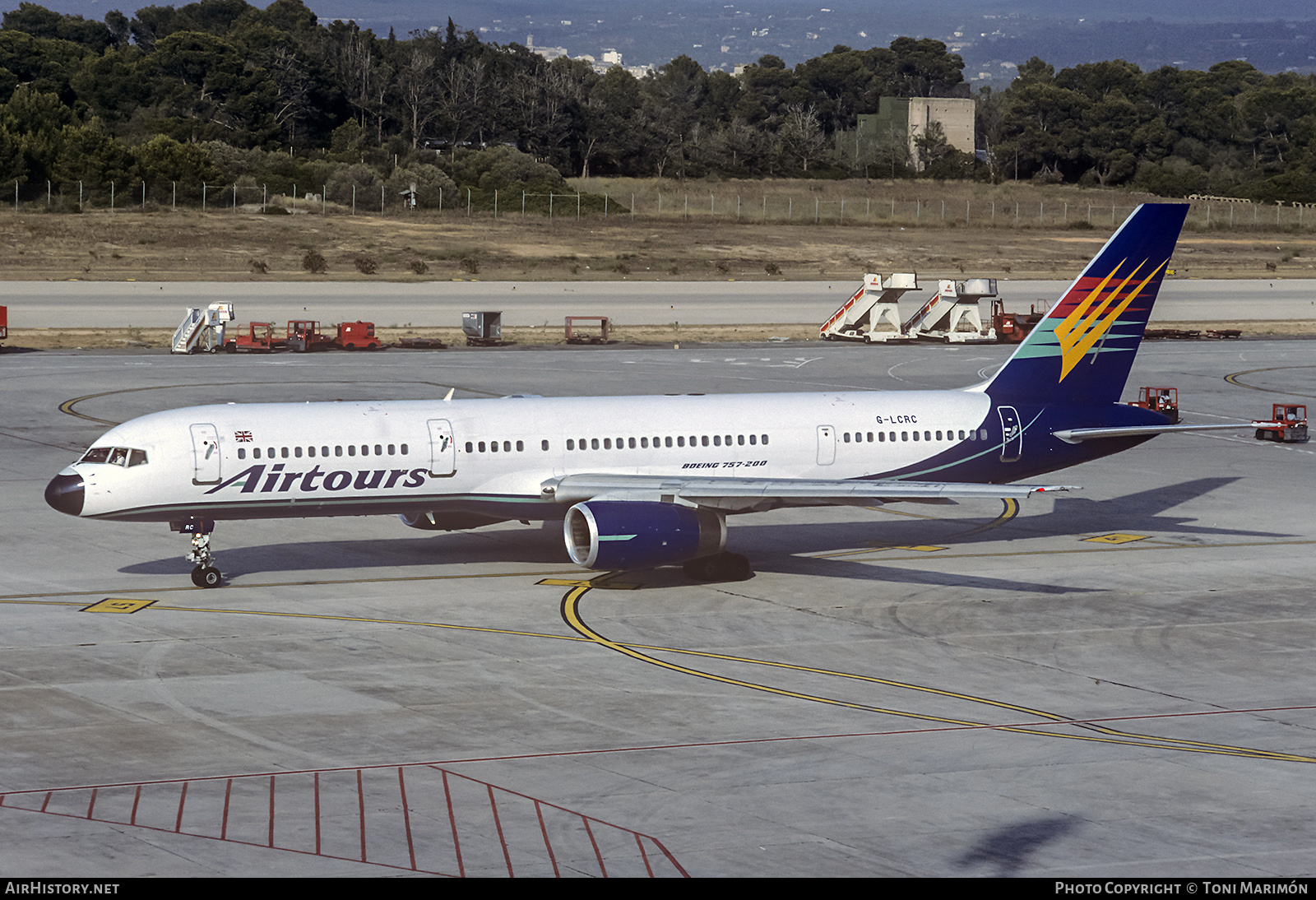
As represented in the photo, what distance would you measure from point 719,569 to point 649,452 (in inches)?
134

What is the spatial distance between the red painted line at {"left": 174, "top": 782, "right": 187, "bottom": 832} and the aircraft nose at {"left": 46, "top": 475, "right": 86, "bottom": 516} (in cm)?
1377

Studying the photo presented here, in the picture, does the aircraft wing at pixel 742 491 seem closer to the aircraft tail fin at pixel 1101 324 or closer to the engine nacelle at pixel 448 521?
the engine nacelle at pixel 448 521

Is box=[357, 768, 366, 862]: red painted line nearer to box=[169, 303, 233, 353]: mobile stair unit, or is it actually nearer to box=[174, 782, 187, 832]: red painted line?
box=[174, 782, 187, 832]: red painted line

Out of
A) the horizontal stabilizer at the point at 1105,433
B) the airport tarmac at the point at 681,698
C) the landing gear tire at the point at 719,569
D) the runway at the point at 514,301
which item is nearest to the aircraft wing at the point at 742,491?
the landing gear tire at the point at 719,569

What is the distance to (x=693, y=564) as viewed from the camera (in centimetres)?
3662

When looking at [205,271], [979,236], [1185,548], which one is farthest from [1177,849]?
[979,236]

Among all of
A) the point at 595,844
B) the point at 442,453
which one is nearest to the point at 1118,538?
the point at 442,453

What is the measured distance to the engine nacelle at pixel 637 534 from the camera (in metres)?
33.0

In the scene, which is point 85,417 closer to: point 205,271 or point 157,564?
point 157,564

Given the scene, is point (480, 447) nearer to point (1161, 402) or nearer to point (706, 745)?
point (706, 745)

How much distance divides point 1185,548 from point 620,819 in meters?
25.1

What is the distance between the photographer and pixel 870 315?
320 ft

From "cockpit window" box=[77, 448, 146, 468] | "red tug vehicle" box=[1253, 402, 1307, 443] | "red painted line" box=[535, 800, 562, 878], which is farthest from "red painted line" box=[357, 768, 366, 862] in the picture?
"red tug vehicle" box=[1253, 402, 1307, 443]

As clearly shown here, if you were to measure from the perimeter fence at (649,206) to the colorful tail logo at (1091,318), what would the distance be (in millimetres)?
116136
